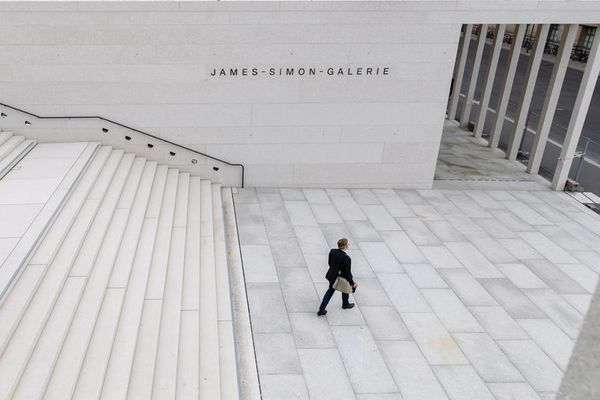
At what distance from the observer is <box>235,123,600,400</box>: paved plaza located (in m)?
7.80

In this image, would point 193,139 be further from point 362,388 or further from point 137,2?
point 362,388

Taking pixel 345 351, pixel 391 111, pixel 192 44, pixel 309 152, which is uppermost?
pixel 192 44

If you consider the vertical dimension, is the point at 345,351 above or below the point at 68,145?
below

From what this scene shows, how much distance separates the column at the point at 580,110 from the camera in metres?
14.0

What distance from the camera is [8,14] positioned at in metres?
11.8

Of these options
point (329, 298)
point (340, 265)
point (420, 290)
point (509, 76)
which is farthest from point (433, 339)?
point (509, 76)

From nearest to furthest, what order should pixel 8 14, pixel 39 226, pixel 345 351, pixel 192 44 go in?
pixel 345 351 → pixel 39 226 → pixel 8 14 → pixel 192 44

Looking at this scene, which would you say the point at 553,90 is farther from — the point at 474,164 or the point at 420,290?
the point at 420,290

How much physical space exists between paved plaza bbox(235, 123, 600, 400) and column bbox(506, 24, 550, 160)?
2.96 metres

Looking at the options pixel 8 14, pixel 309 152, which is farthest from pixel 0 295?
pixel 309 152

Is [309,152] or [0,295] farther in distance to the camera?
[309,152]

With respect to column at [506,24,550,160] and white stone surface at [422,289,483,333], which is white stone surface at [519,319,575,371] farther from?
column at [506,24,550,160]

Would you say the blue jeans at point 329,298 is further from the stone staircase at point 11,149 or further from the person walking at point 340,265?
the stone staircase at point 11,149

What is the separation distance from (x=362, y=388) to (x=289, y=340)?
144 cm
